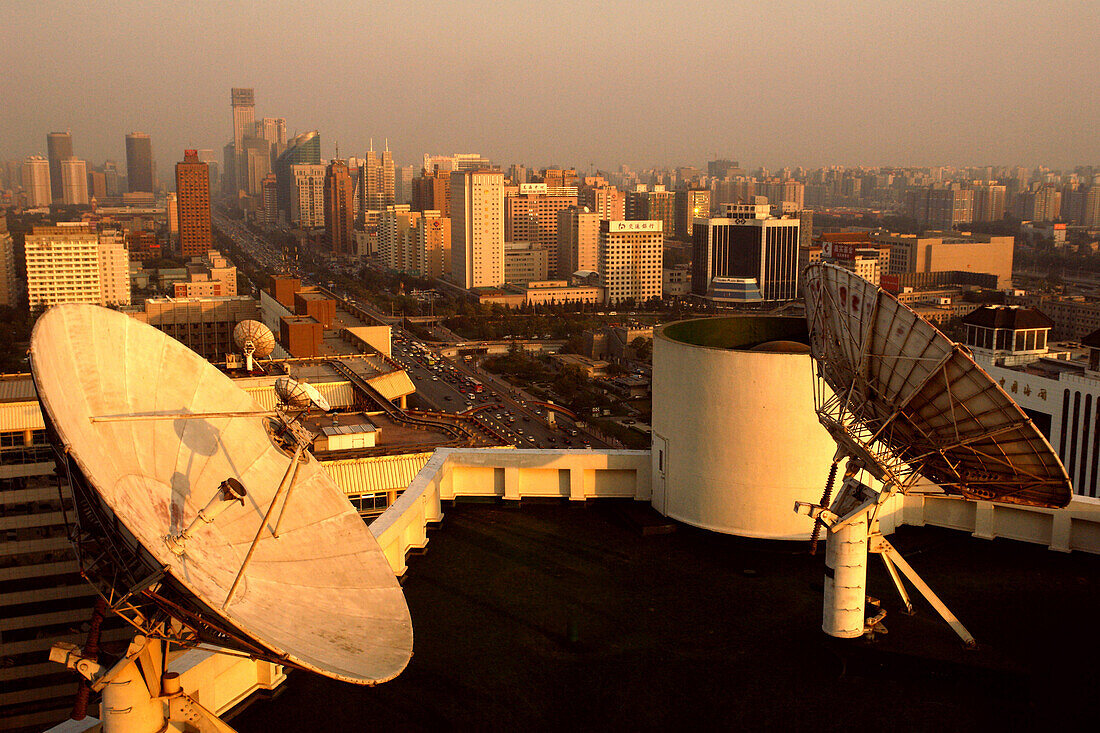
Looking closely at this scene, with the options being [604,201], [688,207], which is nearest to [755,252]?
[604,201]

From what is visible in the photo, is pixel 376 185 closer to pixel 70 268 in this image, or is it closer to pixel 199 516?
pixel 70 268

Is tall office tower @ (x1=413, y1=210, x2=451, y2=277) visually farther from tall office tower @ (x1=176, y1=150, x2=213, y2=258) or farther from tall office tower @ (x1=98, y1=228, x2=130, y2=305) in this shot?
tall office tower @ (x1=98, y1=228, x2=130, y2=305)

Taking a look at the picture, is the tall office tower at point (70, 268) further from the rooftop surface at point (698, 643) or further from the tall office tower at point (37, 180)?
the tall office tower at point (37, 180)

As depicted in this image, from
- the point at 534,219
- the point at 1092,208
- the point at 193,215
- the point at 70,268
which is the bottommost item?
the point at 70,268

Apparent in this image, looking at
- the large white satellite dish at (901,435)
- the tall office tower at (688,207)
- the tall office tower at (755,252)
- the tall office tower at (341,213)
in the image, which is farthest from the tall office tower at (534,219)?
the large white satellite dish at (901,435)

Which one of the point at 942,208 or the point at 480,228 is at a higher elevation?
the point at 942,208

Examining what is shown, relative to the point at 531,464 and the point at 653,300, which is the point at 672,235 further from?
the point at 531,464

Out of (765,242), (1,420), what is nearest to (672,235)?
(765,242)
